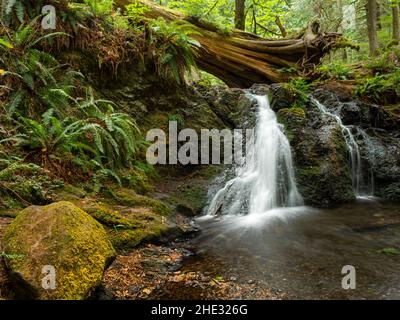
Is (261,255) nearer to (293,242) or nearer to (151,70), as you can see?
(293,242)

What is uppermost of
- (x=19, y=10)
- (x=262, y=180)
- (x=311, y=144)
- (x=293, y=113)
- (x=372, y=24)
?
(x=372, y=24)

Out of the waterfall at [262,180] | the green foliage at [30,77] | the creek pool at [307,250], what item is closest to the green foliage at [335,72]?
the waterfall at [262,180]

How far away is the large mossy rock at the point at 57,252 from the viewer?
8.71 feet

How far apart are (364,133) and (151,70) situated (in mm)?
5485

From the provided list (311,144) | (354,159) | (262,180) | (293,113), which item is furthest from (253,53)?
(262,180)

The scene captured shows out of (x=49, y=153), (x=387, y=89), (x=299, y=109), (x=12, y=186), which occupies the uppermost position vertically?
(x=387, y=89)

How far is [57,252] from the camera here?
2846mm

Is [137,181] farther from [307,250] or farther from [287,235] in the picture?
[307,250]

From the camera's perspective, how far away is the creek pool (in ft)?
11.1

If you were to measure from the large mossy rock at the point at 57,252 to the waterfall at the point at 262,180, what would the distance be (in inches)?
135

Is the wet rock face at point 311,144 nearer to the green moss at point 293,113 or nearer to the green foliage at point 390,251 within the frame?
the green moss at point 293,113

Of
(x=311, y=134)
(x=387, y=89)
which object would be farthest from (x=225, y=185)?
(x=387, y=89)

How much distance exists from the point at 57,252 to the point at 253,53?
9.12m

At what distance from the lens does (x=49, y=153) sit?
5082 mm
